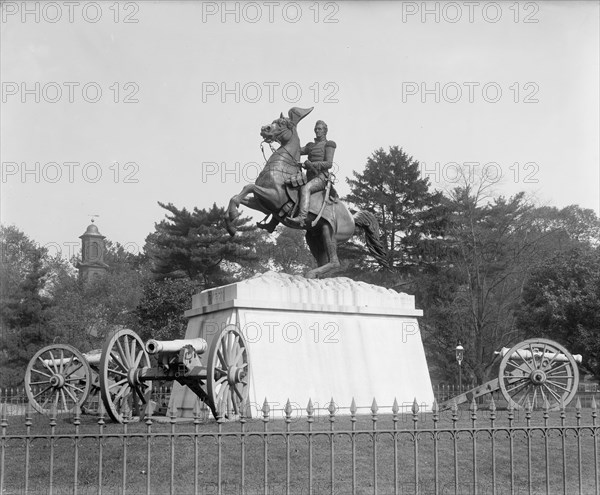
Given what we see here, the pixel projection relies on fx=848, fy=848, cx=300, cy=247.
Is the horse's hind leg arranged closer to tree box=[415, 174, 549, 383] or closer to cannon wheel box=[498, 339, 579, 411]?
cannon wheel box=[498, 339, 579, 411]

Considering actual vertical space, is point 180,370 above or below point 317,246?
below

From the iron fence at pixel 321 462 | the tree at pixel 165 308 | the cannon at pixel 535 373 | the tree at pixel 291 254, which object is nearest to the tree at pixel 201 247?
the tree at pixel 165 308

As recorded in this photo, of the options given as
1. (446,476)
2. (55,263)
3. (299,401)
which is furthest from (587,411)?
(55,263)

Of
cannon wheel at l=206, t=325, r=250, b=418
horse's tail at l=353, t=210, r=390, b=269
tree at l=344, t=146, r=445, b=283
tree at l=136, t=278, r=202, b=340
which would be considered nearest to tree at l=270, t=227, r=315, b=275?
tree at l=344, t=146, r=445, b=283

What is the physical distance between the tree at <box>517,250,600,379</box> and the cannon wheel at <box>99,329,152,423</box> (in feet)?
63.4

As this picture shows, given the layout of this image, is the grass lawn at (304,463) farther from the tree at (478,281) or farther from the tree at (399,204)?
the tree at (399,204)

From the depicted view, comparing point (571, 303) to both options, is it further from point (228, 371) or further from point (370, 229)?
point (228, 371)

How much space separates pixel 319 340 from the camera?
16.3 m

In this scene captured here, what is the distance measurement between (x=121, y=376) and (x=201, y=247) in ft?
86.6

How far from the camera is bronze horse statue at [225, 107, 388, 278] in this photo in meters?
16.2

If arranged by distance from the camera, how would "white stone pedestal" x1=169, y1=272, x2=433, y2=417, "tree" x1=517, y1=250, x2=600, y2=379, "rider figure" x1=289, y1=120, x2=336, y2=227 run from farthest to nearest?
"tree" x1=517, y1=250, x2=600, y2=379 < "rider figure" x1=289, y1=120, x2=336, y2=227 < "white stone pedestal" x1=169, y1=272, x2=433, y2=417

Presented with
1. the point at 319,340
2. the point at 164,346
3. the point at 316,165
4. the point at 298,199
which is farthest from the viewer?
the point at 316,165

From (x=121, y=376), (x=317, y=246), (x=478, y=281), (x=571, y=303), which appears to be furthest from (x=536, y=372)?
(x=478, y=281)

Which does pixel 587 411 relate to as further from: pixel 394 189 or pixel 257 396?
pixel 394 189
